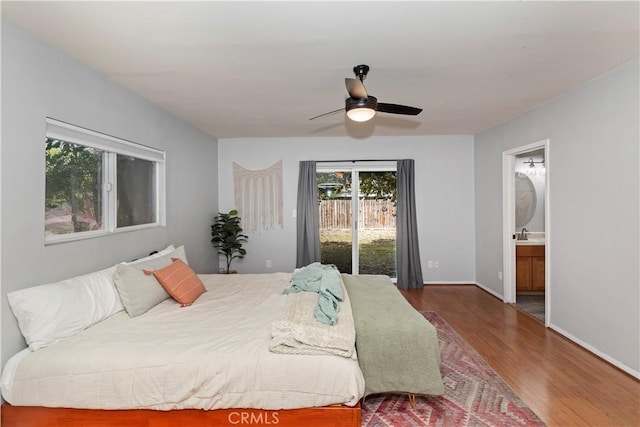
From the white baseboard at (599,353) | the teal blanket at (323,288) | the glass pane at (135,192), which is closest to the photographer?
the teal blanket at (323,288)

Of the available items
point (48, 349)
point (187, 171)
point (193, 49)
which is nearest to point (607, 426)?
point (48, 349)

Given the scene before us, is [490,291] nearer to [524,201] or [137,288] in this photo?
[524,201]

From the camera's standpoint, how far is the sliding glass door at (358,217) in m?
5.55

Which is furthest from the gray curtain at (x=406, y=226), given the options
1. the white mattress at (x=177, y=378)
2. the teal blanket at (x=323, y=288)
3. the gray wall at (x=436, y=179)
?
the white mattress at (x=177, y=378)

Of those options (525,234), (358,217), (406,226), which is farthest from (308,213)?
(525,234)

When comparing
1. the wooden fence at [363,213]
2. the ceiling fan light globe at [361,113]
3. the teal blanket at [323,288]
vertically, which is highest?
the ceiling fan light globe at [361,113]

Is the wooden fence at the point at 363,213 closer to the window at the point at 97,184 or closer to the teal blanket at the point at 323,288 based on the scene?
the teal blanket at the point at 323,288

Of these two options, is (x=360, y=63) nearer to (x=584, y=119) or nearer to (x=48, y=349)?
(x=584, y=119)

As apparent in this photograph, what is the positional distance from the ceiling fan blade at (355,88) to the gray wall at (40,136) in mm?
2040

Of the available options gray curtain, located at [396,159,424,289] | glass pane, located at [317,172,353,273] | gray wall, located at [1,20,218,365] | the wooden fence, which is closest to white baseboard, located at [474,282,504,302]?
gray curtain, located at [396,159,424,289]

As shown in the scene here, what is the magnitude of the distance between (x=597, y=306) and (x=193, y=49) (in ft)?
13.2

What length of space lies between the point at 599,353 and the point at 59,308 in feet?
14.0

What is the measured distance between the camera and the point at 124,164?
124 inches

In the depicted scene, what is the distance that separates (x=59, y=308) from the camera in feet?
6.65
